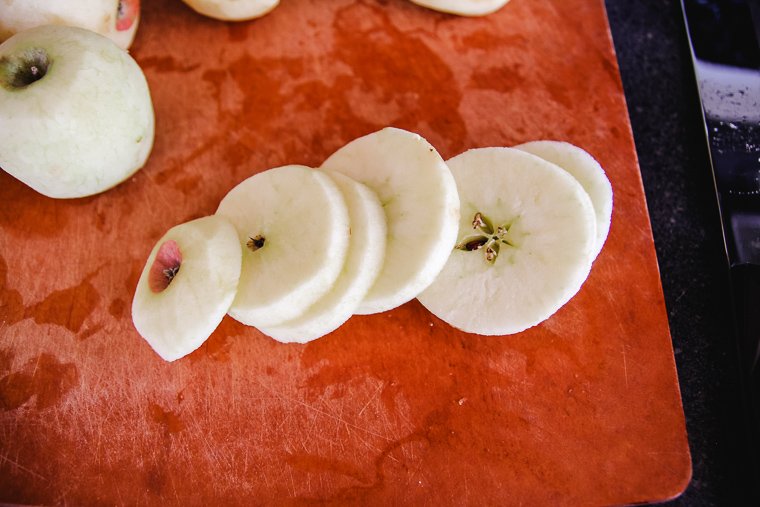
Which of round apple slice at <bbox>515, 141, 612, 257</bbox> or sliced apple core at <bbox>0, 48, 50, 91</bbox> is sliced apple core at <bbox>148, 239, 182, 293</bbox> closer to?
sliced apple core at <bbox>0, 48, 50, 91</bbox>

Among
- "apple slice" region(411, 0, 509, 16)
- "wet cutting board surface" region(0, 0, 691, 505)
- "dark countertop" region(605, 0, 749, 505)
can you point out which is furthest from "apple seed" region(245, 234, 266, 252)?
"dark countertop" region(605, 0, 749, 505)

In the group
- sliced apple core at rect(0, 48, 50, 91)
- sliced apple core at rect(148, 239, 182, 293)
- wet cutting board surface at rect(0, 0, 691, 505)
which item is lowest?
wet cutting board surface at rect(0, 0, 691, 505)

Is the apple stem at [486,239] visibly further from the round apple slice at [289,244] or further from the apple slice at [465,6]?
the apple slice at [465,6]

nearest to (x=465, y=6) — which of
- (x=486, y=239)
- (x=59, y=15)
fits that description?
(x=486, y=239)

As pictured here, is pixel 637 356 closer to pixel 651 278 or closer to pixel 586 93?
pixel 651 278

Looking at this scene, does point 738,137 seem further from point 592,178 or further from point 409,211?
point 409,211
